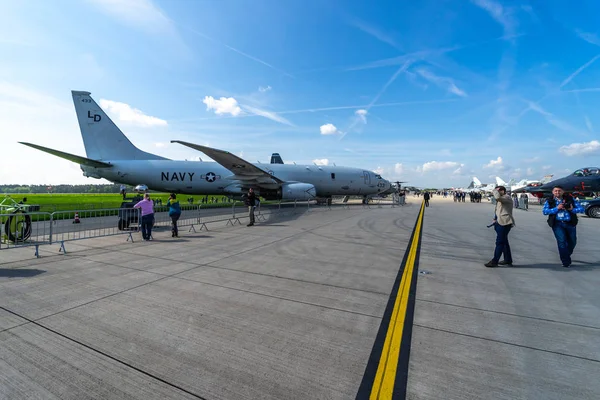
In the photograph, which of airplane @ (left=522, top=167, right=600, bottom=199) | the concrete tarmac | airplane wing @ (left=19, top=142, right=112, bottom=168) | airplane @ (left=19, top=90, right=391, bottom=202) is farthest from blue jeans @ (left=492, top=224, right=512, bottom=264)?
airplane @ (left=522, top=167, right=600, bottom=199)

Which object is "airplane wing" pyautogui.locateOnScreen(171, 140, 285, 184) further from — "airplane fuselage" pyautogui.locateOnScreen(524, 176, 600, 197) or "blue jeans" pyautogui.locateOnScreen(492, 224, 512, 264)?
"airplane fuselage" pyautogui.locateOnScreen(524, 176, 600, 197)

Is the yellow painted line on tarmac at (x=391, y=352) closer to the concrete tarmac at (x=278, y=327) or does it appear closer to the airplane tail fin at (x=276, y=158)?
the concrete tarmac at (x=278, y=327)

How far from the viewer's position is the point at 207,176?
21812 millimetres

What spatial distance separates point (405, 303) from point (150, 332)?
3.43 metres

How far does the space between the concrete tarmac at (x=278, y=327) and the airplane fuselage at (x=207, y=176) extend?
50.1 feet

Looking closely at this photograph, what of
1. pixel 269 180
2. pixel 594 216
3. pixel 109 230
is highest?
pixel 269 180

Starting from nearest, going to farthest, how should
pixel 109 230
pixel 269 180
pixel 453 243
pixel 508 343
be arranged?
pixel 508 343 → pixel 453 243 → pixel 109 230 → pixel 269 180

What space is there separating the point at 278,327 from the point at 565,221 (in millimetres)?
6543

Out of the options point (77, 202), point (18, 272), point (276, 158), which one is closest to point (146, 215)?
point (18, 272)

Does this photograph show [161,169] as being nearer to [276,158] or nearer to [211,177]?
[211,177]

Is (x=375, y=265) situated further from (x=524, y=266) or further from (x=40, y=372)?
(x=40, y=372)

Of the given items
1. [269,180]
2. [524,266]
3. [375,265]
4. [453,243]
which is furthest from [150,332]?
[269,180]

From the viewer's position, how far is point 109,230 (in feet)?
34.9

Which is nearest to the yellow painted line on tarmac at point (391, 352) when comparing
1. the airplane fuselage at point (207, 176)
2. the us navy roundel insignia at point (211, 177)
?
the airplane fuselage at point (207, 176)
